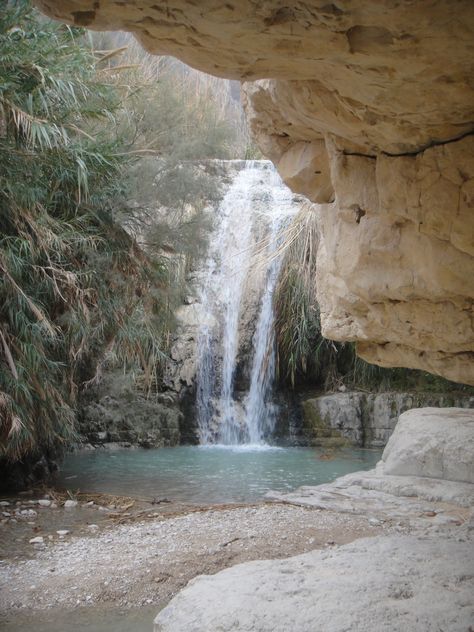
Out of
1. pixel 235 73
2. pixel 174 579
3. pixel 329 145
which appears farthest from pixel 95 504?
pixel 235 73

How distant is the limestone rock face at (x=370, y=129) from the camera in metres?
1.89

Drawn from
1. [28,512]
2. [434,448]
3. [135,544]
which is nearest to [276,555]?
[135,544]

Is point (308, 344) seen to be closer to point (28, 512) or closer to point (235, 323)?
point (235, 323)

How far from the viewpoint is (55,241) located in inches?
281

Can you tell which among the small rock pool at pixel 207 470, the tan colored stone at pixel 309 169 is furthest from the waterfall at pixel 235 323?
the tan colored stone at pixel 309 169

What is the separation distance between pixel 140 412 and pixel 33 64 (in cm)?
661

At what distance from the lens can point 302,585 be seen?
3273 mm

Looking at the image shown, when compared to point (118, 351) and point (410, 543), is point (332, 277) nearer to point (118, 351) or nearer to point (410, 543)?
point (410, 543)

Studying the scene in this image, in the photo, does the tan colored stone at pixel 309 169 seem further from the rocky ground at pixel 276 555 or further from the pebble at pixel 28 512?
the pebble at pixel 28 512

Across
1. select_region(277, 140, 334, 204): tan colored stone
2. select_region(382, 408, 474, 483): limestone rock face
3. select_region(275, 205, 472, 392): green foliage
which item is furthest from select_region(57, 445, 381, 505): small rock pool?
select_region(277, 140, 334, 204): tan colored stone

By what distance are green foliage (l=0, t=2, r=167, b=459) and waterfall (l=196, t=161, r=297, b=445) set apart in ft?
12.4

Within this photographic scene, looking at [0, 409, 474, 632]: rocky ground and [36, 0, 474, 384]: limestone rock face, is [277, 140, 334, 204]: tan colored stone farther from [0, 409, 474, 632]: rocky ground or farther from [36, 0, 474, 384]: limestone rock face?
[0, 409, 474, 632]: rocky ground

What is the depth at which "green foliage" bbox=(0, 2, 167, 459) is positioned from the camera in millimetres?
6656

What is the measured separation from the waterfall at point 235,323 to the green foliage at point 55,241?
12.4 ft
